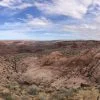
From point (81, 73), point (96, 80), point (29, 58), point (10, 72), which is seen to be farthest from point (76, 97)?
point (29, 58)

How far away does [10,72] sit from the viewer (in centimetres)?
4788

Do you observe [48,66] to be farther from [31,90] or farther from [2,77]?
[31,90]

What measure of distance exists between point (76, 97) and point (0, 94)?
608 cm

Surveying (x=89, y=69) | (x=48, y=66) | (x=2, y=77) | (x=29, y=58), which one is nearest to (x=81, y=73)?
(x=89, y=69)

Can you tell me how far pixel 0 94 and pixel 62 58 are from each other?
2600 centimetres

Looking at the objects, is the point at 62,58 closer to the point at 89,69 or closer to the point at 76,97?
the point at 89,69

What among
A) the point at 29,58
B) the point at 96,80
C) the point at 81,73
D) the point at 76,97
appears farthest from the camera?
the point at 29,58

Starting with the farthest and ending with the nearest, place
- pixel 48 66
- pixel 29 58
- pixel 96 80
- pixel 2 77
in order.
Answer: pixel 29 58
pixel 48 66
pixel 2 77
pixel 96 80

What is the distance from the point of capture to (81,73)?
129 ft

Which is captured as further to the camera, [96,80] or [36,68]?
[36,68]

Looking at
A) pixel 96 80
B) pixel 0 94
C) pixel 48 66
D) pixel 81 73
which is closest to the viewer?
pixel 0 94

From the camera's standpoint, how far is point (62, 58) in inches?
1871

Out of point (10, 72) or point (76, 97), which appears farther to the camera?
point (10, 72)

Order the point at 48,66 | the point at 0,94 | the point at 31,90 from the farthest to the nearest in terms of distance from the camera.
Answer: the point at 48,66 < the point at 31,90 < the point at 0,94
